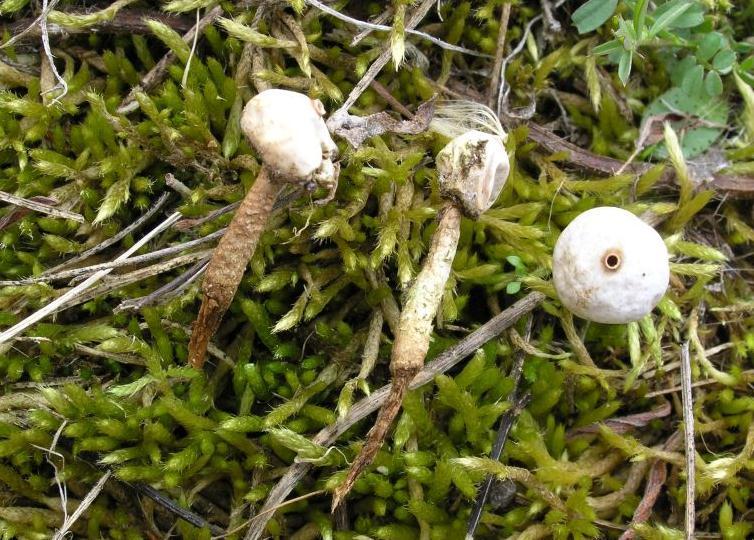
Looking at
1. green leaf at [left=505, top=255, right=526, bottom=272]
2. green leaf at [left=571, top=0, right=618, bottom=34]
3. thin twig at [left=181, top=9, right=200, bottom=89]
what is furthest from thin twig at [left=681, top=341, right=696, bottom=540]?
thin twig at [left=181, top=9, right=200, bottom=89]

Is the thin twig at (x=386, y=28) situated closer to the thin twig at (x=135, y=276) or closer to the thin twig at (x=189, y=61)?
the thin twig at (x=189, y=61)

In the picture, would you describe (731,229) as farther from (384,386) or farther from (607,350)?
(384,386)

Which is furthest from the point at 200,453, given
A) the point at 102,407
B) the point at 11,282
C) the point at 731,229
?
the point at 731,229

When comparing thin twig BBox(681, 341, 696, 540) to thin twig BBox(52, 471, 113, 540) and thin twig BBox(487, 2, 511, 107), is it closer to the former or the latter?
thin twig BBox(487, 2, 511, 107)

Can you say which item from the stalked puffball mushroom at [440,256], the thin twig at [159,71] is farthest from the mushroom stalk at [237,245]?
the thin twig at [159,71]

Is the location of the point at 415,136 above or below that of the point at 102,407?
above

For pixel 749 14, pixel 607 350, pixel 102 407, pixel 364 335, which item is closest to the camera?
pixel 102 407

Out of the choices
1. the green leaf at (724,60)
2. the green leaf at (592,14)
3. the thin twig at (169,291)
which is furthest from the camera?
the green leaf at (724,60)
